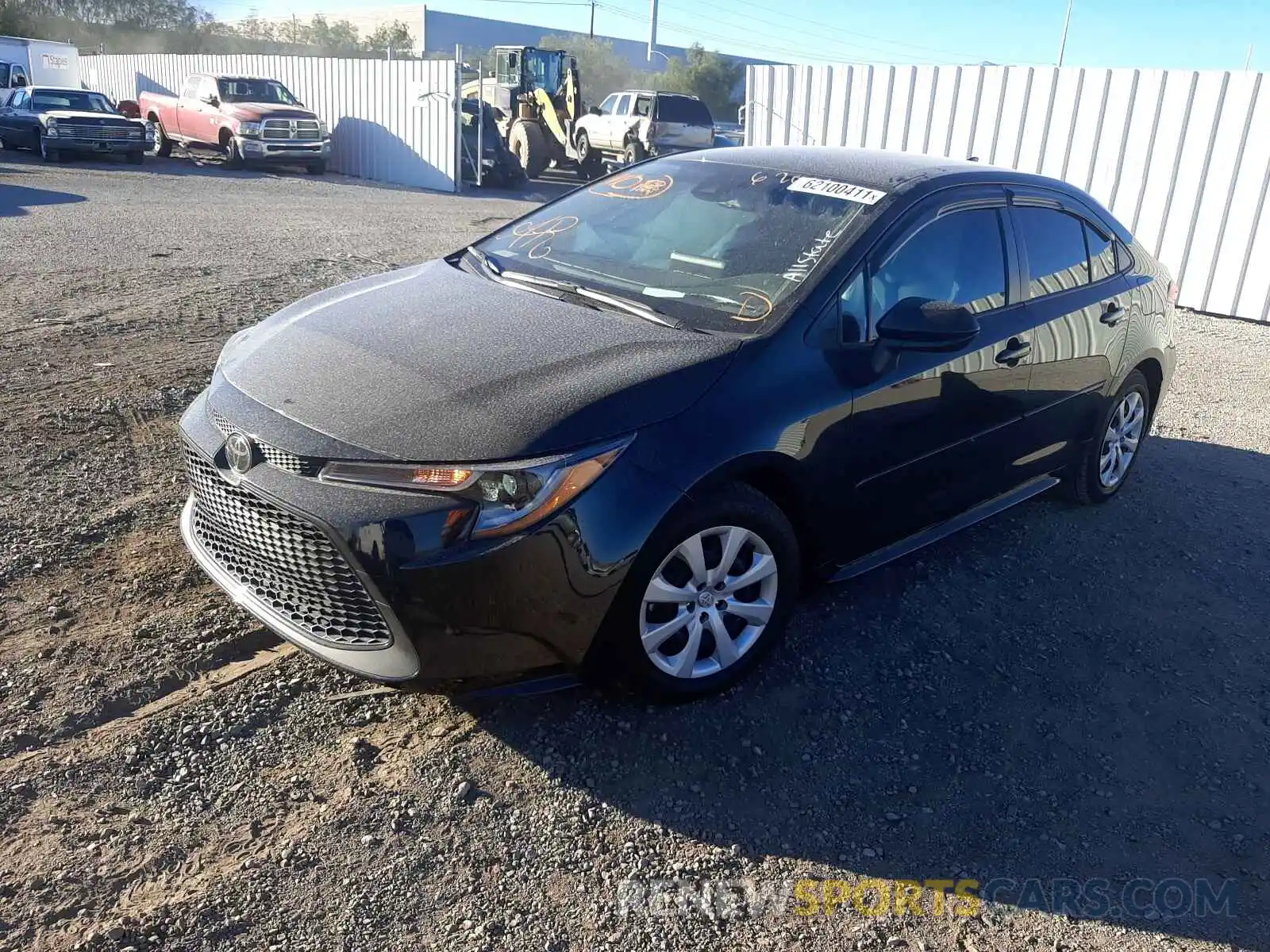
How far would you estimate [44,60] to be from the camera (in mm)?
34906

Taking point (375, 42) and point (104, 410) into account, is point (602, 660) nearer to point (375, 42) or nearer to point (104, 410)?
point (104, 410)

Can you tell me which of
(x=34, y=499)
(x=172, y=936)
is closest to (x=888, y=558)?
(x=172, y=936)

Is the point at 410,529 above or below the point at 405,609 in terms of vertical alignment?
above

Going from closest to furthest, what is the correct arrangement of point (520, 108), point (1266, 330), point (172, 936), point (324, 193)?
point (172, 936) < point (1266, 330) < point (324, 193) < point (520, 108)

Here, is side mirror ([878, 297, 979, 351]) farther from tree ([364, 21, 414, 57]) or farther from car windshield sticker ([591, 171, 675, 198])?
tree ([364, 21, 414, 57])

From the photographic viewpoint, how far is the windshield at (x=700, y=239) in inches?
142

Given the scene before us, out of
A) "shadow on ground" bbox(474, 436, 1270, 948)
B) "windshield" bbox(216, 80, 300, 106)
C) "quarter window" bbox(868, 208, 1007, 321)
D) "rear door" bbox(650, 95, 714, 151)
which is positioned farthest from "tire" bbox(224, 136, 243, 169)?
"shadow on ground" bbox(474, 436, 1270, 948)

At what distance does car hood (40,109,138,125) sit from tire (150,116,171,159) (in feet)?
8.45

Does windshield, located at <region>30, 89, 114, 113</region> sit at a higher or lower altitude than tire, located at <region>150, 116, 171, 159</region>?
higher

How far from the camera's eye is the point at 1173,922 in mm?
2711

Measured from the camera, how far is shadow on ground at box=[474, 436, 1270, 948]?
2.85 meters

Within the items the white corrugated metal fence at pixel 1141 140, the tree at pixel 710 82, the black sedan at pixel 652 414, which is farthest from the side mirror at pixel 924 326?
the tree at pixel 710 82

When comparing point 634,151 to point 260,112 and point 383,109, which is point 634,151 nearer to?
point 383,109

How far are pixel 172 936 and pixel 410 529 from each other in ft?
3.63
